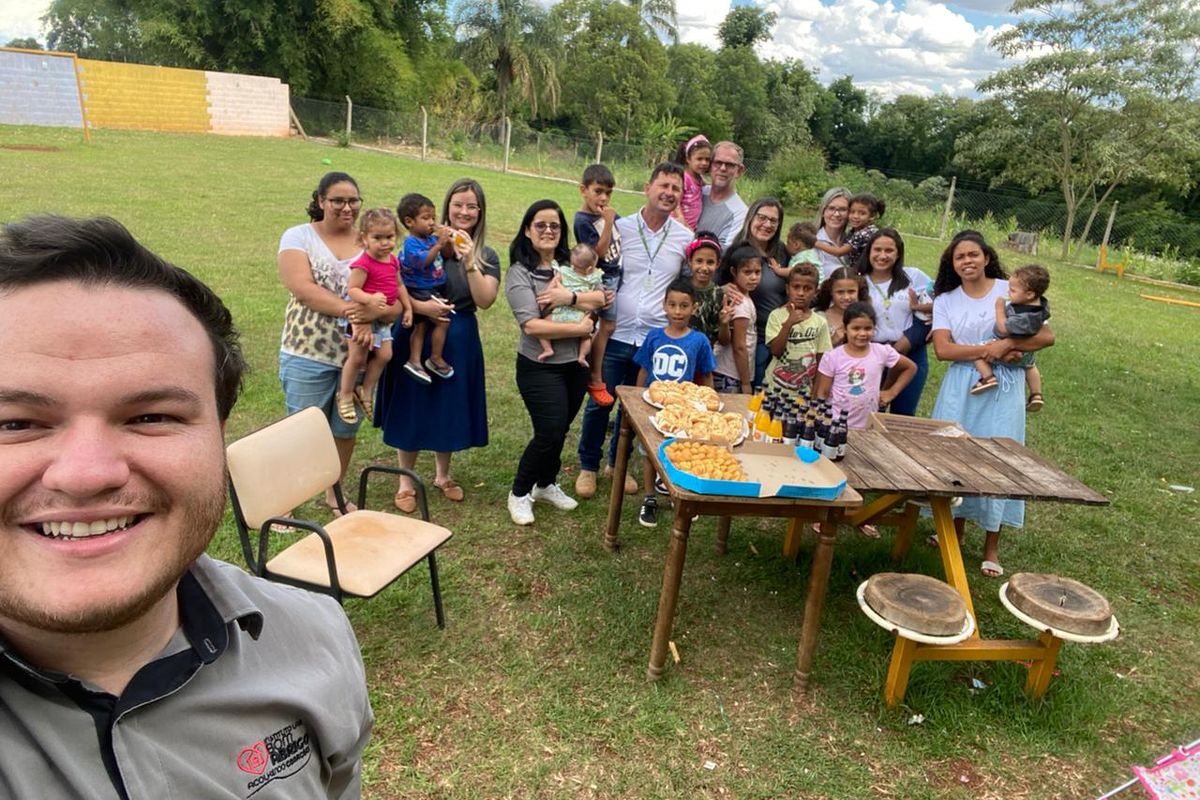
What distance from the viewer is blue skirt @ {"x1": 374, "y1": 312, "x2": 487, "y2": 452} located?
14.0 feet

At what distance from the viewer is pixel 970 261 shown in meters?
4.31

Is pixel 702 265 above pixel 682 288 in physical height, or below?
above

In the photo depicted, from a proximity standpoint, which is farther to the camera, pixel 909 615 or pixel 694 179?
pixel 694 179

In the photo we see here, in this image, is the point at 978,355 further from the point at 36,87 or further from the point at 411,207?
the point at 36,87

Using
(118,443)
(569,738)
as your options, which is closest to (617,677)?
(569,738)

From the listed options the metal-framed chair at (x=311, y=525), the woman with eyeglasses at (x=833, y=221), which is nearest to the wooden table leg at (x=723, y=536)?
the metal-framed chair at (x=311, y=525)

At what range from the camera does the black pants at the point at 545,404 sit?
4.29m

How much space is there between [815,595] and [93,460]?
2.94 meters

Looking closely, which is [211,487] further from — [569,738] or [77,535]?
[569,738]

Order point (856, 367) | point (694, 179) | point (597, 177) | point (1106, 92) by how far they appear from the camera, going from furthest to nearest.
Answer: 1. point (1106, 92)
2. point (694, 179)
3. point (597, 177)
4. point (856, 367)

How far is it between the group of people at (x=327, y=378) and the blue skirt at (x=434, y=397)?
15mm

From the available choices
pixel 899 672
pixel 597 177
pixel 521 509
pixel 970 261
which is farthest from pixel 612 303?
pixel 899 672

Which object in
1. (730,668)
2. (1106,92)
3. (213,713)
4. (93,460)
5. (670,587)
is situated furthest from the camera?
(1106,92)

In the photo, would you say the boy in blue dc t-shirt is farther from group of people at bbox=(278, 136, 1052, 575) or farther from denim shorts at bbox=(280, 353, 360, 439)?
denim shorts at bbox=(280, 353, 360, 439)
